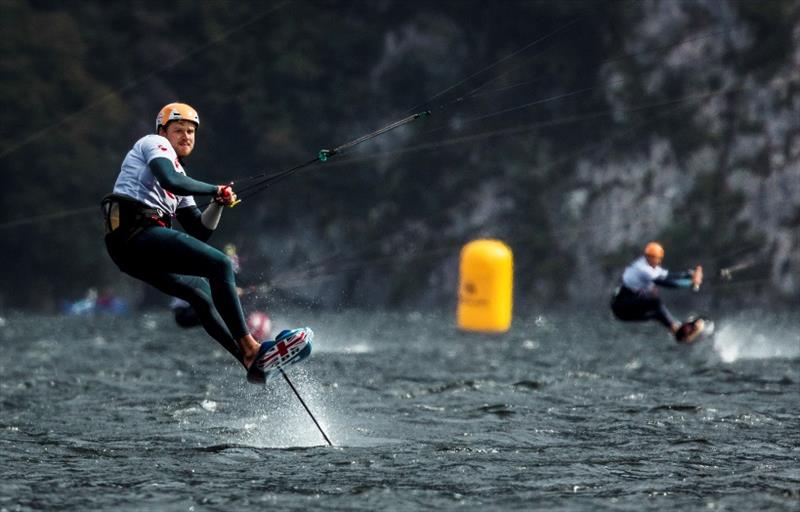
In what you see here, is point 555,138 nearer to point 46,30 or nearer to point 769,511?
point 46,30

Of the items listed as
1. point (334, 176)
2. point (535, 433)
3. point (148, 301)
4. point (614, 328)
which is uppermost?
point (334, 176)

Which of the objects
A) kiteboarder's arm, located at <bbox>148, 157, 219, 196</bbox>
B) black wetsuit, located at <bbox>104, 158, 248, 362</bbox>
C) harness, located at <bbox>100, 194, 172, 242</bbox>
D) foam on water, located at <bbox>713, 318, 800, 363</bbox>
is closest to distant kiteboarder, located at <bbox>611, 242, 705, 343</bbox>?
foam on water, located at <bbox>713, 318, 800, 363</bbox>

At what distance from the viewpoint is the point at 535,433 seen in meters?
15.1

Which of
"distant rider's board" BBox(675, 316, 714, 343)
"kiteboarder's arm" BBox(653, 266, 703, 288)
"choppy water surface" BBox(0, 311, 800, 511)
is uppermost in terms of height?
"kiteboarder's arm" BBox(653, 266, 703, 288)

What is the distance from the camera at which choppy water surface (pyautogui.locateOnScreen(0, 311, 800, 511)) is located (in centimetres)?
1105

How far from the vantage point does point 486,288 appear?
4903 cm

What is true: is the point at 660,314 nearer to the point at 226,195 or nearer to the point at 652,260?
the point at 652,260

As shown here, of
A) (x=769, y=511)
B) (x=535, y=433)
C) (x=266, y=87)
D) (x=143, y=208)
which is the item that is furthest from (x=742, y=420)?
(x=266, y=87)

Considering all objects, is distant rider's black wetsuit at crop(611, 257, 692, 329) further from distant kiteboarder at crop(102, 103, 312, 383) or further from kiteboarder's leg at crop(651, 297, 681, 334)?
distant kiteboarder at crop(102, 103, 312, 383)

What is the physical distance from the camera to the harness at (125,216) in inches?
496

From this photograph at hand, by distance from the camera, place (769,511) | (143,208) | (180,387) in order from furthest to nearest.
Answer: (180,387) < (143,208) < (769,511)

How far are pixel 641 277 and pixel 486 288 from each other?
2433 centimetres

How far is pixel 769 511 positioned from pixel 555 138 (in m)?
80.6

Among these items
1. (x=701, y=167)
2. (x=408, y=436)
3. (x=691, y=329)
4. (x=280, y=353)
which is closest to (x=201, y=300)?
(x=280, y=353)
